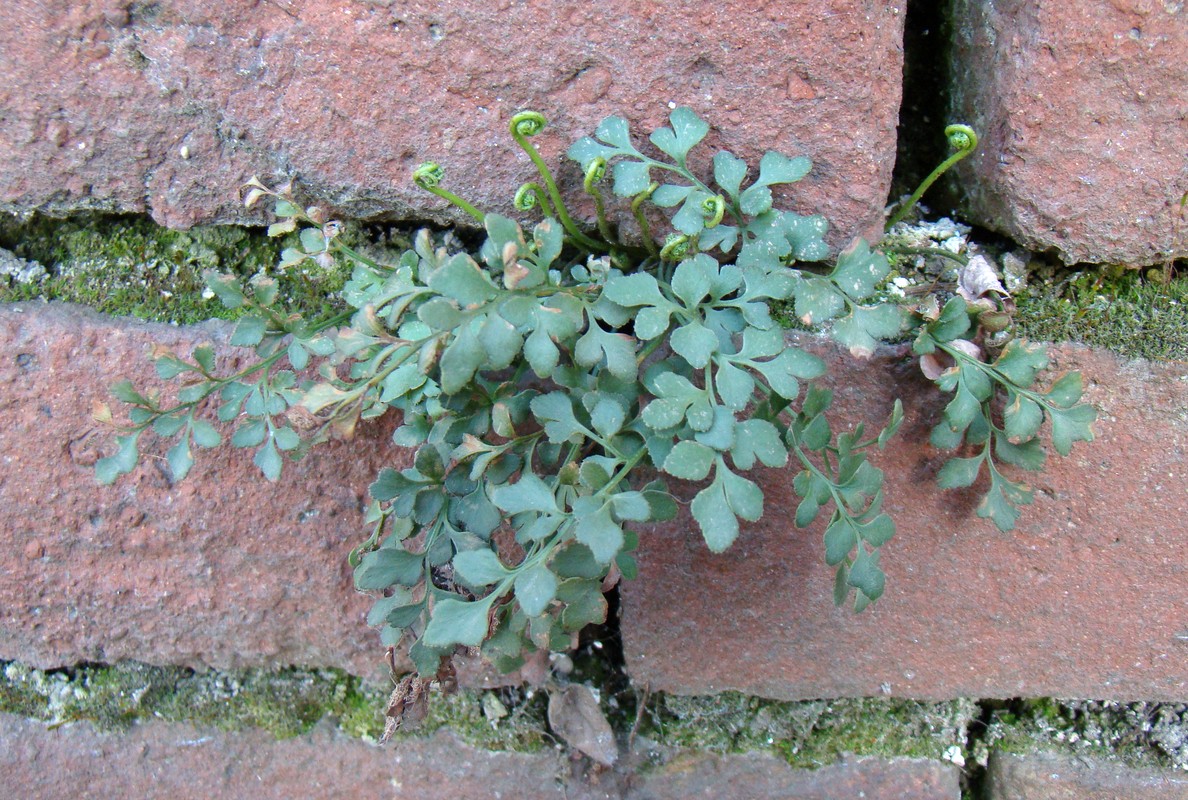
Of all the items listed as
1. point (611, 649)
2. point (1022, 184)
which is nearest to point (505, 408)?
point (611, 649)

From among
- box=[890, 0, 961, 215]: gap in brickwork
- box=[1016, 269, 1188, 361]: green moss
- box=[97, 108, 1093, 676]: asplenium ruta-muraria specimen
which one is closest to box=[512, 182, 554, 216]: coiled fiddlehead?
box=[97, 108, 1093, 676]: asplenium ruta-muraria specimen

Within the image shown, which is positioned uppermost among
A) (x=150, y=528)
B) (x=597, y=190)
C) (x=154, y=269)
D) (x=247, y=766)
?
(x=597, y=190)

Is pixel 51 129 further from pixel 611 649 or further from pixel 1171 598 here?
pixel 1171 598

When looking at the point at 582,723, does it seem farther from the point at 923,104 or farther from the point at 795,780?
the point at 923,104

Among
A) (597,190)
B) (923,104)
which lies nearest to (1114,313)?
(923,104)

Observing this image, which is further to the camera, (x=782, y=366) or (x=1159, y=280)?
(x=1159, y=280)

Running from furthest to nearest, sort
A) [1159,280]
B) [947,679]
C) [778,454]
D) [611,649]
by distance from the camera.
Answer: [611,649], [947,679], [1159,280], [778,454]
